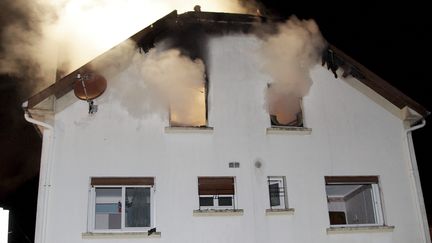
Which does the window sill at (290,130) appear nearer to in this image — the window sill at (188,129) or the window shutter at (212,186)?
the window sill at (188,129)

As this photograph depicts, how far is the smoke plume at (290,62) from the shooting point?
10.6m

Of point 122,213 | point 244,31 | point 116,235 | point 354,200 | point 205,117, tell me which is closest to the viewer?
point 116,235

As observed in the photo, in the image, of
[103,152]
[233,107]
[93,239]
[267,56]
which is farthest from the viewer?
[267,56]

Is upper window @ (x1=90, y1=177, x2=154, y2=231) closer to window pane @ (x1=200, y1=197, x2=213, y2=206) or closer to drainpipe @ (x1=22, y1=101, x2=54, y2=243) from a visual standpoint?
drainpipe @ (x1=22, y1=101, x2=54, y2=243)

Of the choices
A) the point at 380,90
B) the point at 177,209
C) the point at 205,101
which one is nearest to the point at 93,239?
the point at 177,209

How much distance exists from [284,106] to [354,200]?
258 cm

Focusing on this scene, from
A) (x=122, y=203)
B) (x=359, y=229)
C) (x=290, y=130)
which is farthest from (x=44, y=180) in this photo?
(x=359, y=229)

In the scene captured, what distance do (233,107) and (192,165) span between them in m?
1.58

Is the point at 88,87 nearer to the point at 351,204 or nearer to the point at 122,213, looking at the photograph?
the point at 122,213

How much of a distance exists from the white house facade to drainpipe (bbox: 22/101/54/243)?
2 cm

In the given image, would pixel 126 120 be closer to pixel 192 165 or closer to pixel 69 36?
pixel 192 165

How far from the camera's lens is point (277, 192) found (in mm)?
9750

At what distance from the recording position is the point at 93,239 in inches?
340

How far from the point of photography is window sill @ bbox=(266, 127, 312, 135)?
1000 centimetres
